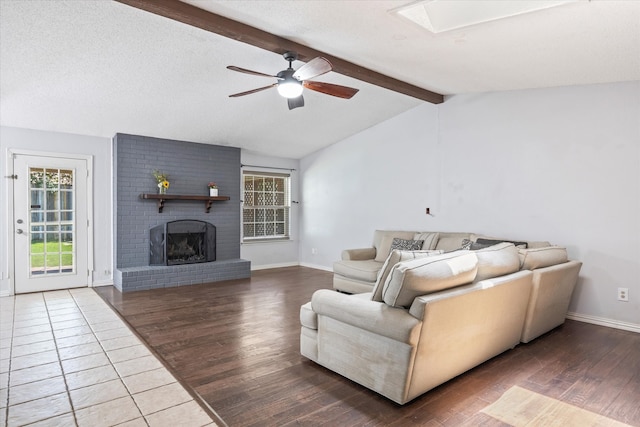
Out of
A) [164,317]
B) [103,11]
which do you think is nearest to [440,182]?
Result: [164,317]

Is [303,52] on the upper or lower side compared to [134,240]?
upper

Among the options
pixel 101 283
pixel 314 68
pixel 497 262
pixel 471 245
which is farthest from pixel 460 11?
pixel 101 283

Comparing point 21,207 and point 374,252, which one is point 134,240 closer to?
point 21,207

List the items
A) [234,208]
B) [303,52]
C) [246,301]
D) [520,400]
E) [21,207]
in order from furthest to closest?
[234,208], [21,207], [246,301], [303,52], [520,400]

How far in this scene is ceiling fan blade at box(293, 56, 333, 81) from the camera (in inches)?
112

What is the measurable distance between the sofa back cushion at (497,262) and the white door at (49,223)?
18.2 ft

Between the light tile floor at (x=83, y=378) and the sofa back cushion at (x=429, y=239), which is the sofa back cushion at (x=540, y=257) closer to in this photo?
the sofa back cushion at (x=429, y=239)

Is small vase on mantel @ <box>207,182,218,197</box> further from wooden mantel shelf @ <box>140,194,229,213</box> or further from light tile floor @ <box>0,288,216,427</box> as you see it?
light tile floor @ <box>0,288,216,427</box>

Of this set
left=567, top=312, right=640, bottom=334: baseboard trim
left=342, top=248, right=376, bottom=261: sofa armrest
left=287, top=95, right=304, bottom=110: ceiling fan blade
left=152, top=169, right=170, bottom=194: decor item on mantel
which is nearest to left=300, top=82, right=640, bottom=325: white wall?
left=567, top=312, right=640, bottom=334: baseboard trim

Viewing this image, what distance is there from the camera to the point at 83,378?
2605 millimetres

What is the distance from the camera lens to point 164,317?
4055 millimetres

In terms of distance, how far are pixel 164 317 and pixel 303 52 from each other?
313 cm

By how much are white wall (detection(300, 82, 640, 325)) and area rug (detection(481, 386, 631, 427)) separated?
221cm

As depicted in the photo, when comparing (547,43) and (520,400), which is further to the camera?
(547,43)
